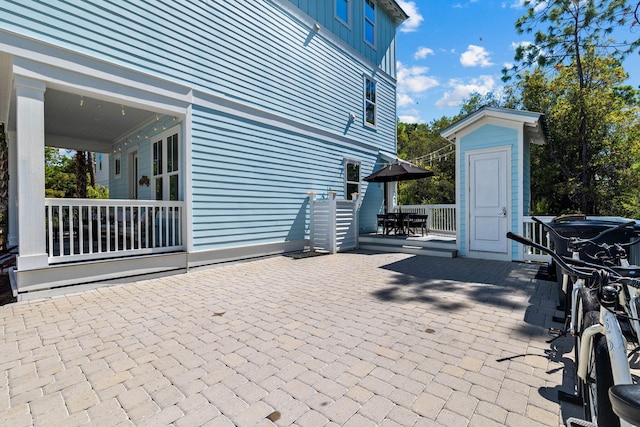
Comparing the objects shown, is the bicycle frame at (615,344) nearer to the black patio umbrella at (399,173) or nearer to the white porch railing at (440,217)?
the black patio umbrella at (399,173)

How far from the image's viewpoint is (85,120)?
301 inches

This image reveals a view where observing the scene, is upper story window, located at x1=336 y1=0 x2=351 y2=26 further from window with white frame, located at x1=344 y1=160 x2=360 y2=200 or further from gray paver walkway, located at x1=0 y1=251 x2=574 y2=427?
gray paver walkway, located at x1=0 y1=251 x2=574 y2=427

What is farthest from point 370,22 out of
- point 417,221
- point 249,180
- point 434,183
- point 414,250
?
point 434,183

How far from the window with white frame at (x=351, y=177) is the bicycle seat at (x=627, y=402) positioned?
9.38m

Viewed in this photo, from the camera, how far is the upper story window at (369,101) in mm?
11084

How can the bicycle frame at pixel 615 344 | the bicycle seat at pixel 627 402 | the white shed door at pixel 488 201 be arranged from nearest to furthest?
the bicycle seat at pixel 627 402 → the bicycle frame at pixel 615 344 → the white shed door at pixel 488 201

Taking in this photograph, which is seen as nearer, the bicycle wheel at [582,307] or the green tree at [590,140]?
the bicycle wheel at [582,307]

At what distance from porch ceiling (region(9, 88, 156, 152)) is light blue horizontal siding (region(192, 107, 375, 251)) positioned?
1.93 metres

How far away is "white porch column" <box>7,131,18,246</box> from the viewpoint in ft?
24.2

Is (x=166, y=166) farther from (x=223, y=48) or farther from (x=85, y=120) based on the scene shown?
(x=223, y=48)

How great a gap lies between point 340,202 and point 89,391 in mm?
6885

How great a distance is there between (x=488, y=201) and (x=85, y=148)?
38.3ft

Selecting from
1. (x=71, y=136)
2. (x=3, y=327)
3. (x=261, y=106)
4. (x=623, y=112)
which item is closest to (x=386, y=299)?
(x=3, y=327)

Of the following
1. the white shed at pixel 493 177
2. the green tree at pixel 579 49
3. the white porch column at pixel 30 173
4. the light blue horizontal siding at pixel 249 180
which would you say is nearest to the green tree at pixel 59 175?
the light blue horizontal siding at pixel 249 180
